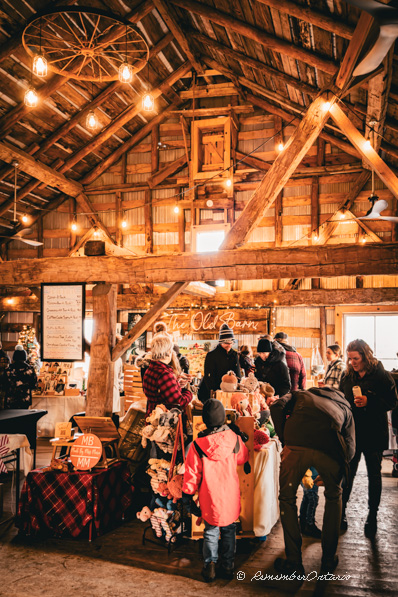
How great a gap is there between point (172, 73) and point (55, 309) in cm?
775

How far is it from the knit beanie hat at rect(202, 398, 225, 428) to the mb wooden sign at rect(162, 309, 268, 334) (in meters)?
7.72

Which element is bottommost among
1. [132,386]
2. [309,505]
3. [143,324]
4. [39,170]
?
[309,505]

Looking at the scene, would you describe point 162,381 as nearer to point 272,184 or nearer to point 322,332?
point 272,184

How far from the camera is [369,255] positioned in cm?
457

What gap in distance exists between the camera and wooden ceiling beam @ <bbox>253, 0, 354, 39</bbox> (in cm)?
557

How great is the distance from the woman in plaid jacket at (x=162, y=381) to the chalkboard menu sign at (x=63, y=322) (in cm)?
121

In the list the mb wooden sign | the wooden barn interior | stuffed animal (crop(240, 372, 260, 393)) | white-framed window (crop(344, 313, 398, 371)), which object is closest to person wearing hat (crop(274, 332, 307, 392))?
the wooden barn interior

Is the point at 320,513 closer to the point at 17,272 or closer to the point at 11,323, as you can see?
the point at 17,272

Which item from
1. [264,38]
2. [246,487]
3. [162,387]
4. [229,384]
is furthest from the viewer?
[264,38]

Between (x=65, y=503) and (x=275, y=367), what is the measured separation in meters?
2.99

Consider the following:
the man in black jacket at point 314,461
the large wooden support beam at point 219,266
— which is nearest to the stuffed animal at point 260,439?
the man in black jacket at point 314,461

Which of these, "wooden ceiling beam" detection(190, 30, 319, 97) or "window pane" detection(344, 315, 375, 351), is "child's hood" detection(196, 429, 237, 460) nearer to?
"wooden ceiling beam" detection(190, 30, 319, 97)

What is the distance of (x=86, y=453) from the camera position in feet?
14.1

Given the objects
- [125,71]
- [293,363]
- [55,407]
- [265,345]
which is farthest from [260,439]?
[55,407]
